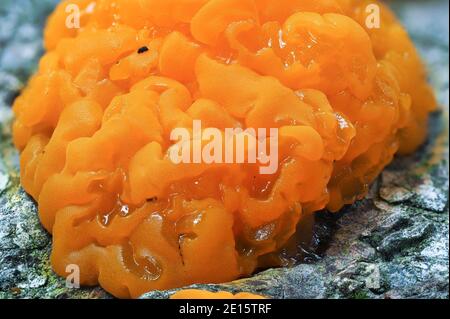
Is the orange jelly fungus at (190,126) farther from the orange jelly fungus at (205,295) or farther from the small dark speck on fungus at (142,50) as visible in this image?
the orange jelly fungus at (205,295)

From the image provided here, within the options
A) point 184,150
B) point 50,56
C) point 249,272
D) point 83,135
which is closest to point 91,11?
point 50,56

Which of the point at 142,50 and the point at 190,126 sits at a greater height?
the point at 142,50

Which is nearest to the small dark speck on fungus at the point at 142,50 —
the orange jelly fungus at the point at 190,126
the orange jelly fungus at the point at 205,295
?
the orange jelly fungus at the point at 190,126

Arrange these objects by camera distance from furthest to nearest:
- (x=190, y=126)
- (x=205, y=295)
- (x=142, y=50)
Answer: (x=142, y=50), (x=190, y=126), (x=205, y=295)

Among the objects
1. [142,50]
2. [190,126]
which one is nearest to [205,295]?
[190,126]

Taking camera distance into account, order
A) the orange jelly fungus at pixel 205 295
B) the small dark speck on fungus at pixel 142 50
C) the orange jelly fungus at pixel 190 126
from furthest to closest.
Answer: the small dark speck on fungus at pixel 142 50
the orange jelly fungus at pixel 190 126
the orange jelly fungus at pixel 205 295

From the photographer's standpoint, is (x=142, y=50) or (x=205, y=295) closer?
(x=205, y=295)

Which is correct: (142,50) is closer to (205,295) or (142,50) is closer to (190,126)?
(190,126)

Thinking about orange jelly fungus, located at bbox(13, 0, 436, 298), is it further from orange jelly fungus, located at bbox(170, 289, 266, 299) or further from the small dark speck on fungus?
orange jelly fungus, located at bbox(170, 289, 266, 299)

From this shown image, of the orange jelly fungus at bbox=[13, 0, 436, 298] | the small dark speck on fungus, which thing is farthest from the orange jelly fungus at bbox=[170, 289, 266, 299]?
the small dark speck on fungus
